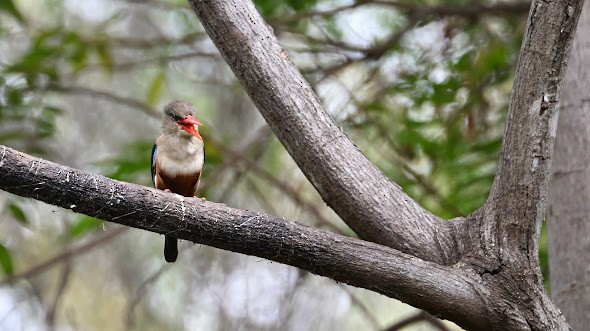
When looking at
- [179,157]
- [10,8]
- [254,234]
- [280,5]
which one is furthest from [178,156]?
[10,8]

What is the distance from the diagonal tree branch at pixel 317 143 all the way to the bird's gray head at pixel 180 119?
112 cm

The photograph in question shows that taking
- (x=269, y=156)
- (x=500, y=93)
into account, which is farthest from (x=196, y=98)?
(x=500, y=93)

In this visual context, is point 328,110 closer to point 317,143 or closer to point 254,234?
point 317,143

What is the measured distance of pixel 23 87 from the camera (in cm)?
552

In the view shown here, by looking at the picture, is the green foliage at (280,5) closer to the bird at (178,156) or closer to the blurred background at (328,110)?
the blurred background at (328,110)

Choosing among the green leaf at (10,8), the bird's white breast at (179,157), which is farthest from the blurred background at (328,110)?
the bird's white breast at (179,157)

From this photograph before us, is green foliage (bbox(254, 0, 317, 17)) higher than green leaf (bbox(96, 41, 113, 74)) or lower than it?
higher

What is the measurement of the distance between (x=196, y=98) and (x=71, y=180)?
26.6ft

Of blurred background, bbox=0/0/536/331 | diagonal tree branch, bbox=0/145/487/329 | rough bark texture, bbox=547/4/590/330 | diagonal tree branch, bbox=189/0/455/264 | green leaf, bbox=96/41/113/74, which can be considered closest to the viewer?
diagonal tree branch, bbox=0/145/487/329

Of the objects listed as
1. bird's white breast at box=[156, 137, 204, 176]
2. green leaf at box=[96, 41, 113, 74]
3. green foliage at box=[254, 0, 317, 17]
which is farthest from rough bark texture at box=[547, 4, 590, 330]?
green leaf at box=[96, 41, 113, 74]

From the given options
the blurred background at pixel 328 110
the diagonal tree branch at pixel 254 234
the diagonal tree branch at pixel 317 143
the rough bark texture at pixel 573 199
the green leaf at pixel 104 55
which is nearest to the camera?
the diagonal tree branch at pixel 254 234

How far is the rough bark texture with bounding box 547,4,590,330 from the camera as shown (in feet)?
12.5

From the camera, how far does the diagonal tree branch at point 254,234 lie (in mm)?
2611

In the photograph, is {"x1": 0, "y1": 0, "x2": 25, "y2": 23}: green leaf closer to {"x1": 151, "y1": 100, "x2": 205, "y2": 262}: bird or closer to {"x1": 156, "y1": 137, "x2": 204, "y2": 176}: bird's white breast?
{"x1": 151, "y1": 100, "x2": 205, "y2": 262}: bird
